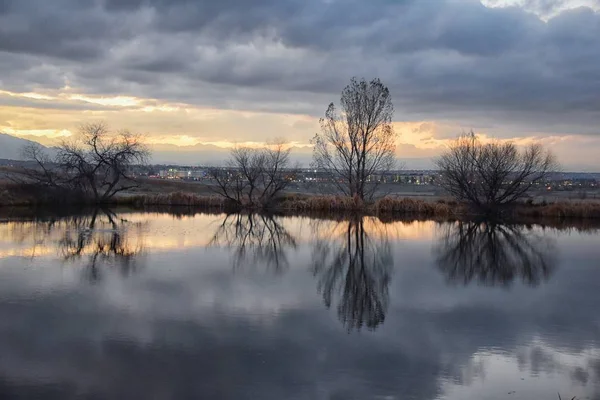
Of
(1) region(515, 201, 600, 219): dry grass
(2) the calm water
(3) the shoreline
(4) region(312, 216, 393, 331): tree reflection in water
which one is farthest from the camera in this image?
(3) the shoreline

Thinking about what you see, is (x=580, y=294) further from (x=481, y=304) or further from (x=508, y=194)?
(x=508, y=194)

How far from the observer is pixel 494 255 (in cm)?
1792

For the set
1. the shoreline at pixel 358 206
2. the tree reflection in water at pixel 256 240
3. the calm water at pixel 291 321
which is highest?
the shoreline at pixel 358 206

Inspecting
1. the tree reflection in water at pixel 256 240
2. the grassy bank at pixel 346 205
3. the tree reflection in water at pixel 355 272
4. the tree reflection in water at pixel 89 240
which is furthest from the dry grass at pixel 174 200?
the tree reflection in water at pixel 355 272

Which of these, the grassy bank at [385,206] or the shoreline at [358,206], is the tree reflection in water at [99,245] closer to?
the shoreline at [358,206]

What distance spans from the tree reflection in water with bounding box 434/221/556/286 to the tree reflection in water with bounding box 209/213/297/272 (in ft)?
14.1

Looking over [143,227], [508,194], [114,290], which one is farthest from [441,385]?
[508,194]

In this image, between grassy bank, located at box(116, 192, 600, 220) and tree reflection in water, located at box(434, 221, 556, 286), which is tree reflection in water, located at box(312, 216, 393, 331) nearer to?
tree reflection in water, located at box(434, 221, 556, 286)

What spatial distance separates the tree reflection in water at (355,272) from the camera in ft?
33.1

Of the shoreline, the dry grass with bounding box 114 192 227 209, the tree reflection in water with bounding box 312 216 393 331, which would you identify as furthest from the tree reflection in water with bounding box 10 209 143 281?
the dry grass with bounding box 114 192 227 209

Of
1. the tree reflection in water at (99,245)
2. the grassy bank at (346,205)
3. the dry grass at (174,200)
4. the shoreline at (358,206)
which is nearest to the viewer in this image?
the tree reflection in water at (99,245)

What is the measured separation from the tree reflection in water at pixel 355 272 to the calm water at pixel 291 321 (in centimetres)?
5

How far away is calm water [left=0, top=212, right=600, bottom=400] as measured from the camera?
6.67 m

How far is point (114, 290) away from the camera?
11094mm
